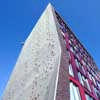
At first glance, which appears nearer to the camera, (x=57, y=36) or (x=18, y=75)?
(x=57, y=36)

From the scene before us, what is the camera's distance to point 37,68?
7.38 m

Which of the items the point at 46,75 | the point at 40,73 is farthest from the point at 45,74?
the point at 40,73

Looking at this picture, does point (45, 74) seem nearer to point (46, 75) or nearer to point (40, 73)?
point (46, 75)

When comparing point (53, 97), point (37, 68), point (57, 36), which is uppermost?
point (57, 36)

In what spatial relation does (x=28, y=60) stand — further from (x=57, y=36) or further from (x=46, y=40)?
(x=57, y=36)

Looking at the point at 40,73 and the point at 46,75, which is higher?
the point at 40,73

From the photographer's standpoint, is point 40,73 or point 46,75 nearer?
point 46,75

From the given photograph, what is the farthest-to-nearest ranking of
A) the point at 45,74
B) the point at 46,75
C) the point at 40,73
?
the point at 40,73
the point at 45,74
the point at 46,75

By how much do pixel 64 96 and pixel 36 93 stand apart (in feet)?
3.95

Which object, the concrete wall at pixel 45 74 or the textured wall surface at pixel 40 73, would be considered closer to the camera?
the concrete wall at pixel 45 74

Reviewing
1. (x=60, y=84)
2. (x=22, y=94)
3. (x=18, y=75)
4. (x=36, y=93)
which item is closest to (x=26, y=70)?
(x=18, y=75)

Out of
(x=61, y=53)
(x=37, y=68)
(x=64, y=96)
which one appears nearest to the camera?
(x=64, y=96)

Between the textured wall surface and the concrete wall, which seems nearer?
the concrete wall

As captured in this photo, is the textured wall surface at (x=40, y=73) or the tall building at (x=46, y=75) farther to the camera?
the textured wall surface at (x=40, y=73)
